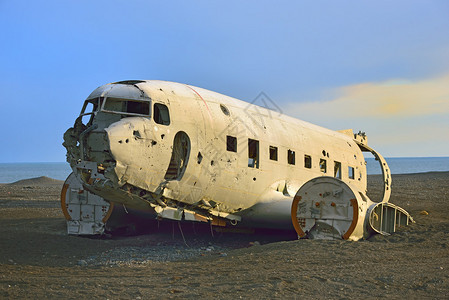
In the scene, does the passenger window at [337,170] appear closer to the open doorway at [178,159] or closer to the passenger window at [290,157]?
the passenger window at [290,157]

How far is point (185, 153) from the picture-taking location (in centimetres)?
1120

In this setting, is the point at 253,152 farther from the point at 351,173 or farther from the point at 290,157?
the point at 351,173

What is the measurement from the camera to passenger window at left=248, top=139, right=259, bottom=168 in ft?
43.1

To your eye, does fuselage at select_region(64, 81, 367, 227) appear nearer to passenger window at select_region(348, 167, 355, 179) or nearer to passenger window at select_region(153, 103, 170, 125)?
passenger window at select_region(153, 103, 170, 125)

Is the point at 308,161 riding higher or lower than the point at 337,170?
higher

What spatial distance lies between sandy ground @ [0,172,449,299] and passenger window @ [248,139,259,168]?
244 centimetres

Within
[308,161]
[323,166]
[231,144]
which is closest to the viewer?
[231,144]

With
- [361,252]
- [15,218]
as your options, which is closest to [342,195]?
[361,252]

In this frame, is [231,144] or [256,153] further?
[256,153]

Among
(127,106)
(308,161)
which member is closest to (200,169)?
(127,106)

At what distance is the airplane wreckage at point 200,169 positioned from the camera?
10.0 meters

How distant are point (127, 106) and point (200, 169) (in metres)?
2.33

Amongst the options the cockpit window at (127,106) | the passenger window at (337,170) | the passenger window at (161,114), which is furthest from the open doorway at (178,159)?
the passenger window at (337,170)

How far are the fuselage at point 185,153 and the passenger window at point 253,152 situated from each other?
0.03 metres
